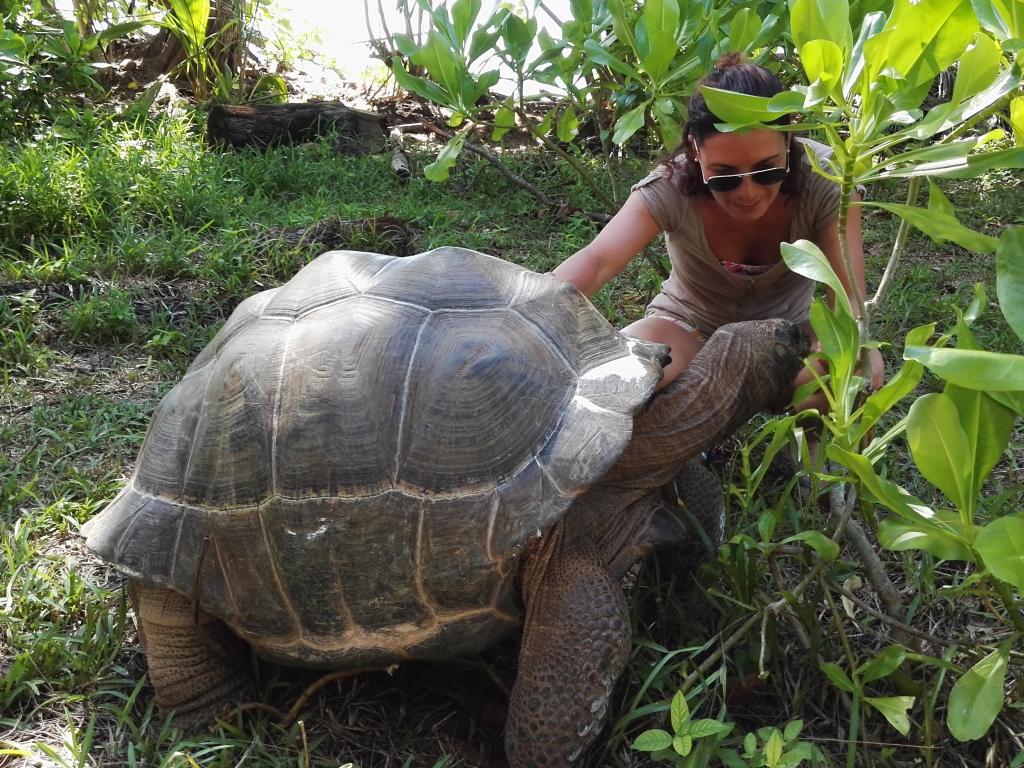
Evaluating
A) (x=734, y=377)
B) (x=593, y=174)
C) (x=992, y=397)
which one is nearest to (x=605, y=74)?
(x=593, y=174)

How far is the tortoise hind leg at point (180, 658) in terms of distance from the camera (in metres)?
2.33

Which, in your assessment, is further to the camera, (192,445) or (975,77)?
(192,445)

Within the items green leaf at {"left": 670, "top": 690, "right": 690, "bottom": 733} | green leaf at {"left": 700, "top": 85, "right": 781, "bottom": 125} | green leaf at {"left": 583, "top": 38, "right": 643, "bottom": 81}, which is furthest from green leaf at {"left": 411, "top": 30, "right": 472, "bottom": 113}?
green leaf at {"left": 670, "top": 690, "right": 690, "bottom": 733}

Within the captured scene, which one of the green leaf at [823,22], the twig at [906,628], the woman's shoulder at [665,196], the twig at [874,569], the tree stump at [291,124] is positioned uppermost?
the green leaf at [823,22]

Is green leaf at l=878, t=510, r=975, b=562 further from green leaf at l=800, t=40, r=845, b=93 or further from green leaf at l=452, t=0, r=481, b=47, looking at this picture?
green leaf at l=452, t=0, r=481, b=47

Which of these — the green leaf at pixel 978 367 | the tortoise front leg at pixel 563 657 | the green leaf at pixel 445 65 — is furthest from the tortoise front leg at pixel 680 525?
the green leaf at pixel 445 65

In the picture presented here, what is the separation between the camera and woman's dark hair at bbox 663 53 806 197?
2.71 metres

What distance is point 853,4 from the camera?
2.31m

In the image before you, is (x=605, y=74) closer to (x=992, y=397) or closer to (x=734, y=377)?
(x=734, y=377)

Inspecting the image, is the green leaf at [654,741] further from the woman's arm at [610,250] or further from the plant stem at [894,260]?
the woman's arm at [610,250]

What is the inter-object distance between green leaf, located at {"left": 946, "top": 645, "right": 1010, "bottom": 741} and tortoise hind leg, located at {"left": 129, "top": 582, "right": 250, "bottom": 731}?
1801 mm

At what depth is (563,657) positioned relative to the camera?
2.08 meters

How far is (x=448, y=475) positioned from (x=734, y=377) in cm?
83

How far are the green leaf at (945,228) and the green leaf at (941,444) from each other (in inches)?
11.6
